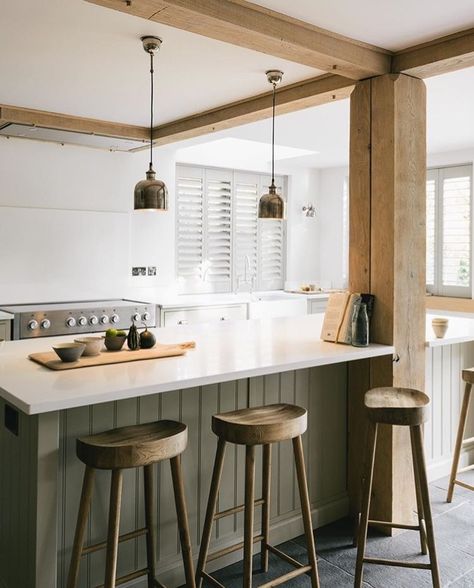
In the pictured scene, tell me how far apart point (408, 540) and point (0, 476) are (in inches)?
78.3

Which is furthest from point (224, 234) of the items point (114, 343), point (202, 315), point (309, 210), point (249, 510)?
point (249, 510)

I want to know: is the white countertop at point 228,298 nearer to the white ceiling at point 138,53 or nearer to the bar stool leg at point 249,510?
the white ceiling at point 138,53

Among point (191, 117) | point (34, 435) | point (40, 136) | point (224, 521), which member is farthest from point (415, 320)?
point (40, 136)

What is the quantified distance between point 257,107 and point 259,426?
7.84 ft

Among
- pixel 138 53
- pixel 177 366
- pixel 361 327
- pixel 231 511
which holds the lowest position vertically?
pixel 231 511

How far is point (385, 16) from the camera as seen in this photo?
2.52m

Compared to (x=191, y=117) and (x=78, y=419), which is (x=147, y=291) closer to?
(x=191, y=117)

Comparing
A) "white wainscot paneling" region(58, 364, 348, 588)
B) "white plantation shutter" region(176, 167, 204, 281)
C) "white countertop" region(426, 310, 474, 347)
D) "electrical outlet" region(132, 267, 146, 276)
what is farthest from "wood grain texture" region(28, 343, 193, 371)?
"white plantation shutter" region(176, 167, 204, 281)

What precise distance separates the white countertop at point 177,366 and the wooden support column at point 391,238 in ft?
0.62

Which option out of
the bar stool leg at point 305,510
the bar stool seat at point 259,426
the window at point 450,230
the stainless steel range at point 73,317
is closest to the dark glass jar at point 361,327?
the bar stool seat at point 259,426

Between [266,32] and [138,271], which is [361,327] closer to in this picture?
[266,32]

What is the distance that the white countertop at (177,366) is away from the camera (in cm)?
201

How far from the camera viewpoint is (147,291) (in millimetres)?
5691

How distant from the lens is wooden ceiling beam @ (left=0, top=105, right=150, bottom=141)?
4.24m
